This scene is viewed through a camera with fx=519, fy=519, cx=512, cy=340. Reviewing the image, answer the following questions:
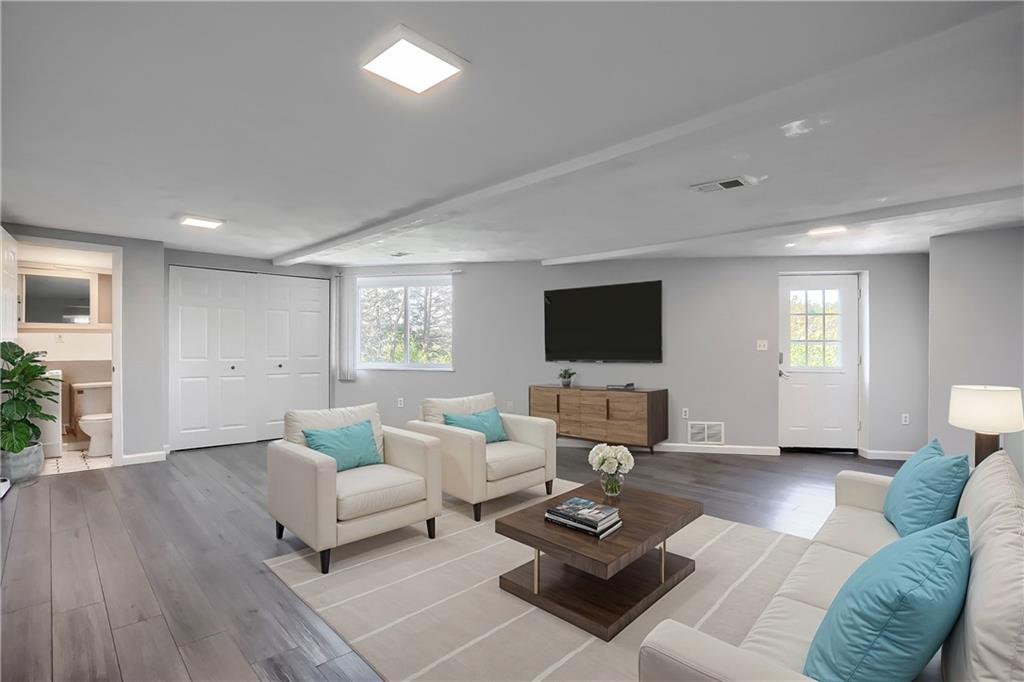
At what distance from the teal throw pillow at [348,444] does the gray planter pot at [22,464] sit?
347cm

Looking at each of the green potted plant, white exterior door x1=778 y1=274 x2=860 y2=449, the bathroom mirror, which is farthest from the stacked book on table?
the bathroom mirror

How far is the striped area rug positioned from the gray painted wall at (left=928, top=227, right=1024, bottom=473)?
8.73 feet

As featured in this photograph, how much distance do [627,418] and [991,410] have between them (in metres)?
3.18

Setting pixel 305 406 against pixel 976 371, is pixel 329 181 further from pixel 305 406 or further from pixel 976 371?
pixel 976 371

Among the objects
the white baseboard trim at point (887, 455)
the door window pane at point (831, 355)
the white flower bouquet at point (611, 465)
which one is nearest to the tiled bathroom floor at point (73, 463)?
the white flower bouquet at point (611, 465)

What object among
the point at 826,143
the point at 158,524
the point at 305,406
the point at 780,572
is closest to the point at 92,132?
the point at 158,524

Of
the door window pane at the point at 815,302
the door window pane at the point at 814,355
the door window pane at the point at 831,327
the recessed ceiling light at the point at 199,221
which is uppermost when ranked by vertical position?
the recessed ceiling light at the point at 199,221

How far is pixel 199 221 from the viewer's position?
4406 mm

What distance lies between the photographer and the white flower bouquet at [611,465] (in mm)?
2910

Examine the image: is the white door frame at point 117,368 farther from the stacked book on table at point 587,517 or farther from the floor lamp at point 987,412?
the floor lamp at point 987,412

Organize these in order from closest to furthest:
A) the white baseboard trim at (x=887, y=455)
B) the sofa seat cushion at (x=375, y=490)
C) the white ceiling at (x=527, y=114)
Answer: the white ceiling at (x=527, y=114) → the sofa seat cushion at (x=375, y=490) → the white baseboard trim at (x=887, y=455)

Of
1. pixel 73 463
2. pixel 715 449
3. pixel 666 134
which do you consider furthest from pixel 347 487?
pixel 715 449

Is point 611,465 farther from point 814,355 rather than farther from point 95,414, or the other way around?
point 95,414

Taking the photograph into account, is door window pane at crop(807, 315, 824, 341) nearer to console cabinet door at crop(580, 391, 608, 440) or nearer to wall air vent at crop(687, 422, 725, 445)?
wall air vent at crop(687, 422, 725, 445)
